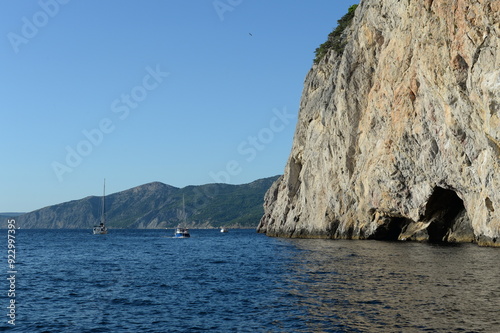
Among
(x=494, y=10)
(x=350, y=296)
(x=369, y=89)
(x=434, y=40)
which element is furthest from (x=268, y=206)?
(x=350, y=296)

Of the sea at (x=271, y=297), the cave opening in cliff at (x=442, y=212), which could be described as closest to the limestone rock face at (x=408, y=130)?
the cave opening in cliff at (x=442, y=212)

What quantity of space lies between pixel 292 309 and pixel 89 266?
99.5 feet

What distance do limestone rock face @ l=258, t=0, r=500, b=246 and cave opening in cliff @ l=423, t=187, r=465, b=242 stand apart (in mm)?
168

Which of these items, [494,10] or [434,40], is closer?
[494,10]

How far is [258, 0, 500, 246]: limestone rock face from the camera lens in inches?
1853

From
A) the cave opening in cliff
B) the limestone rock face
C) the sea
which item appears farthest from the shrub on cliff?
the sea

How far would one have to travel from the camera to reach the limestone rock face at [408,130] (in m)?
47.1

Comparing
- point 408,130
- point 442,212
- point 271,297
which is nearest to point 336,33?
point 408,130

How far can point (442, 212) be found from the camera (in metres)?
66.2

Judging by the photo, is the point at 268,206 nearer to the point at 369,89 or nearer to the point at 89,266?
the point at 369,89

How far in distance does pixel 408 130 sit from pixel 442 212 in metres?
13.0

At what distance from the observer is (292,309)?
24.5m

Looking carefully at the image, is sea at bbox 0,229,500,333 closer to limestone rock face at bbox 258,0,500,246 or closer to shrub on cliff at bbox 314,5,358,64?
limestone rock face at bbox 258,0,500,246

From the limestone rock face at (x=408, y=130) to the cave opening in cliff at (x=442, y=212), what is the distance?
0.55 ft
